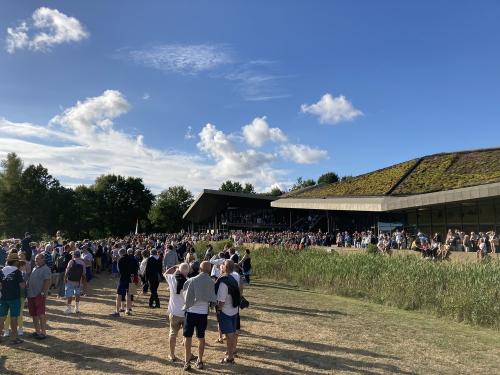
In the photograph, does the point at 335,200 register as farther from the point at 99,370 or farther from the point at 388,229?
the point at 99,370

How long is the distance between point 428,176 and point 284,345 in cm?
2492

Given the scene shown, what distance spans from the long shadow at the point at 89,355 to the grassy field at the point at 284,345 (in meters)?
0.02

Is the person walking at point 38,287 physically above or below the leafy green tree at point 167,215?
below

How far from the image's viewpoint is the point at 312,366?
7879mm

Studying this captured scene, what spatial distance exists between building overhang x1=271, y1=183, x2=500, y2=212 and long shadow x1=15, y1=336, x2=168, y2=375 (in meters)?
19.6

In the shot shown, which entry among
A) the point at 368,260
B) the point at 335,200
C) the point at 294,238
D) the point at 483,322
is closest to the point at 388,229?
the point at 335,200

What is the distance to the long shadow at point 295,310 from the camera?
12.9m

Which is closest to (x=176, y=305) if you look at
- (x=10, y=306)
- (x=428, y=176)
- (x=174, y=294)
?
(x=174, y=294)

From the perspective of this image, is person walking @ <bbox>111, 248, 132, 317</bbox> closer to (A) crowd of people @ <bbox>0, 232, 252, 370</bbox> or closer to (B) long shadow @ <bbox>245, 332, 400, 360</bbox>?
(A) crowd of people @ <bbox>0, 232, 252, 370</bbox>

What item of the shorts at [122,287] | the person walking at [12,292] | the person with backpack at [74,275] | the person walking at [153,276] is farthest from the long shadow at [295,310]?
the person walking at [12,292]

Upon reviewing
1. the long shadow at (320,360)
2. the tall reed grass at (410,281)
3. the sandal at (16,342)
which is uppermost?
the tall reed grass at (410,281)

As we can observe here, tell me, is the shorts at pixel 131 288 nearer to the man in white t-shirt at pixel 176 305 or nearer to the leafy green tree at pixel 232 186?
the man in white t-shirt at pixel 176 305

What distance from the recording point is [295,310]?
1343 cm

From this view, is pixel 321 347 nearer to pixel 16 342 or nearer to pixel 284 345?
pixel 284 345
